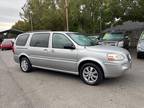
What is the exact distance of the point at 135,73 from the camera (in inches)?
297

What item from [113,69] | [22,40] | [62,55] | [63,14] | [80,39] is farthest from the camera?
[63,14]

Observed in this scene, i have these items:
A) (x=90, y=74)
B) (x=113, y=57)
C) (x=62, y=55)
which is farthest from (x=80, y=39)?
(x=113, y=57)

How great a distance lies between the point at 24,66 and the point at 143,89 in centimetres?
498

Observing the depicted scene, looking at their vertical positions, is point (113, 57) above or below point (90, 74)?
above

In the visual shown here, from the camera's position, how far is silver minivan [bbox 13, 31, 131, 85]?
19.1 ft

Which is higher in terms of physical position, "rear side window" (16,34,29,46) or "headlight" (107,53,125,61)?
"rear side window" (16,34,29,46)

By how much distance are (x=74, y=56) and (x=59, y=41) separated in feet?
3.05

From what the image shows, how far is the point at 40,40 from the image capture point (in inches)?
295

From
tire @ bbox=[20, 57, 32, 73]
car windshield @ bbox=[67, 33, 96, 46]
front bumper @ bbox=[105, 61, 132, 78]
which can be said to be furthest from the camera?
tire @ bbox=[20, 57, 32, 73]

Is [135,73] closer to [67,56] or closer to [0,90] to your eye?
[67,56]

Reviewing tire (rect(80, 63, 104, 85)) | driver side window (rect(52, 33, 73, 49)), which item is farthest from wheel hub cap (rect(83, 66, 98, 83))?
driver side window (rect(52, 33, 73, 49))

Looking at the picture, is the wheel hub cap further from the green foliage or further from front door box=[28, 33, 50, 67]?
the green foliage

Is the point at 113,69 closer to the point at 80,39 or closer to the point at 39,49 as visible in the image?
the point at 80,39

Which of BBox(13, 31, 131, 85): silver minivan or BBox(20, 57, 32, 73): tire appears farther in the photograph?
BBox(20, 57, 32, 73): tire
